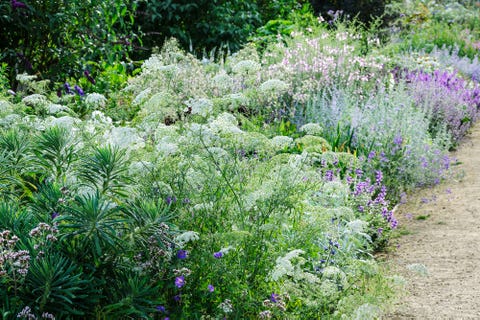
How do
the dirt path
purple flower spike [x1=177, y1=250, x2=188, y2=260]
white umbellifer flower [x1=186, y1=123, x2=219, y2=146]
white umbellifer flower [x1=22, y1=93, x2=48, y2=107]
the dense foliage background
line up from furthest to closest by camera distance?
white umbellifer flower [x1=22, y1=93, x2=48, y2=107] < the dirt path < white umbellifer flower [x1=186, y1=123, x2=219, y2=146] < purple flower spike [x1=177, y1=250, x2=188, y2=260] < the dense foliage background

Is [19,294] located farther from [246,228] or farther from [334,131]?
[334,131]

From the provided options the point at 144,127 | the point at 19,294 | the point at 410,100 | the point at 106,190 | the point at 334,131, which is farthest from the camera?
the point at 410,100

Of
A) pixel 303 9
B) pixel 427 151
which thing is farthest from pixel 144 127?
pixel 303 9

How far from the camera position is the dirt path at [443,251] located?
12.1 feet

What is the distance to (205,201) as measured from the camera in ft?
9.68

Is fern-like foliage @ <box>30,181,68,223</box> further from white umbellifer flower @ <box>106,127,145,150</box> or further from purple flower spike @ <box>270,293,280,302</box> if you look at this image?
purple flower spike @ <box>270,293,280,302</box>

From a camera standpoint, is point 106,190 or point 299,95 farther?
point 299,95

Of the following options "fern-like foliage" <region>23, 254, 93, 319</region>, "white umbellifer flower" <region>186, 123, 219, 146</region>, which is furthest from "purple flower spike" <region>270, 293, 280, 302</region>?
"fern-like foliage" <region>23, 254, 93, 319</region>

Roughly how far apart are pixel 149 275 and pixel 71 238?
1.26 ft

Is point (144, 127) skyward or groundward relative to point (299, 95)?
skyward

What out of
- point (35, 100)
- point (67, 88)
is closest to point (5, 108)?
point (35, 100)

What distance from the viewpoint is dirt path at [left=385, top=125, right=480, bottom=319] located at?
370 cm

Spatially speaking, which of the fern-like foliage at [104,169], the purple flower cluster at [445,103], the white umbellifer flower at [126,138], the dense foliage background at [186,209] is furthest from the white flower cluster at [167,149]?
the purple flower cluster at [445,103]

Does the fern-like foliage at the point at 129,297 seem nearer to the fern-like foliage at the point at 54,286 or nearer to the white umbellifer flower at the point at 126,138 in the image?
the fern-like foliage at the point at 54,286
